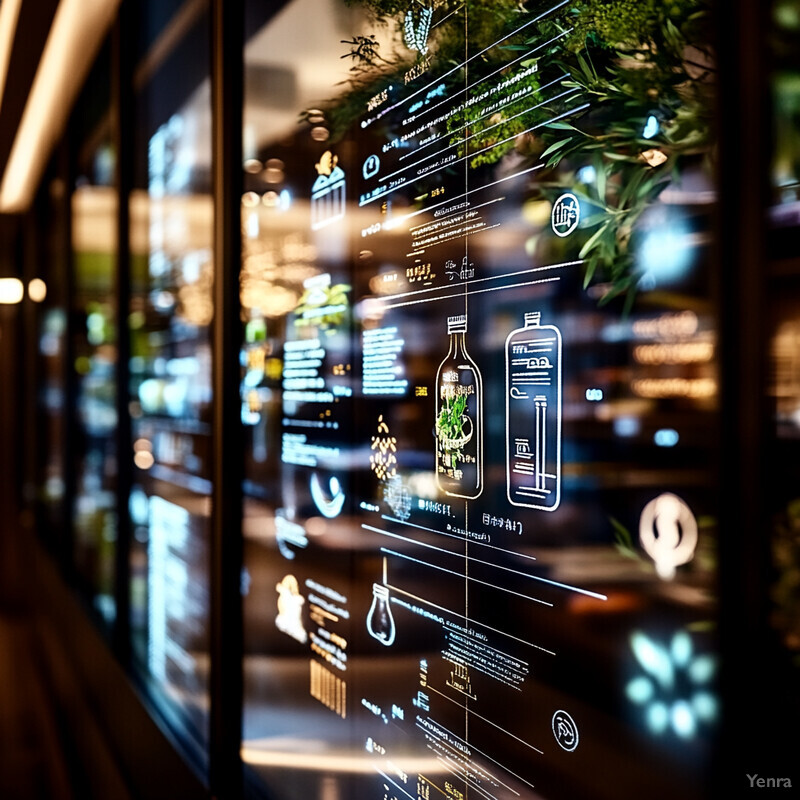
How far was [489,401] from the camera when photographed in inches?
43.9

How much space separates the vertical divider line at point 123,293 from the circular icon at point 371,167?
201 centimetres

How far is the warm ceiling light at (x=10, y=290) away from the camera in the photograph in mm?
7195

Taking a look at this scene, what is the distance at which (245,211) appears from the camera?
203 cm

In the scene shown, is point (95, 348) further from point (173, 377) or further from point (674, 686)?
point (674, 686)

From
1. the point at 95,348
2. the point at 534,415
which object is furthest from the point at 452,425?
the point at 95,348

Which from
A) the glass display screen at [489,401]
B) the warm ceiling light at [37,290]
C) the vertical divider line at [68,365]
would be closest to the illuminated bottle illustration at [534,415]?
the glass display screen at [489,401]

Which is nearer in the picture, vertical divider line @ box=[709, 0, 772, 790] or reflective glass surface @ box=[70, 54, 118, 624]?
vertical divider line @ box=[709, 0, 772, 790]

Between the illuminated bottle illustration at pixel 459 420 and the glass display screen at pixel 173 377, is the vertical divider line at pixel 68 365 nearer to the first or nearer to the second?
the glass display screen at pixel 173 377

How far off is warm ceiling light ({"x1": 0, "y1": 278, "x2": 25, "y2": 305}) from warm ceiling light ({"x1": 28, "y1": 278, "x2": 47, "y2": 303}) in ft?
1.42

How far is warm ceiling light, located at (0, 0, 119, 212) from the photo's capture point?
3352mm

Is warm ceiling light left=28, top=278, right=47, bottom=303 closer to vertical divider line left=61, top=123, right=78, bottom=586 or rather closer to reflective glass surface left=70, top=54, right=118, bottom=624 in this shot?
vertical divider line left=61, top=123, right=78, bottom=586

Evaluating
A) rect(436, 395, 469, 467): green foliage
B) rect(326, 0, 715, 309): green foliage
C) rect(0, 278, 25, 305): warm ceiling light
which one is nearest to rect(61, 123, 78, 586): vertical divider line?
rect(0, 278, 25, 305): warm ceiling light

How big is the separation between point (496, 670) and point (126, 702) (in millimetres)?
2312

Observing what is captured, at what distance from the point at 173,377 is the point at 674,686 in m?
2.20
